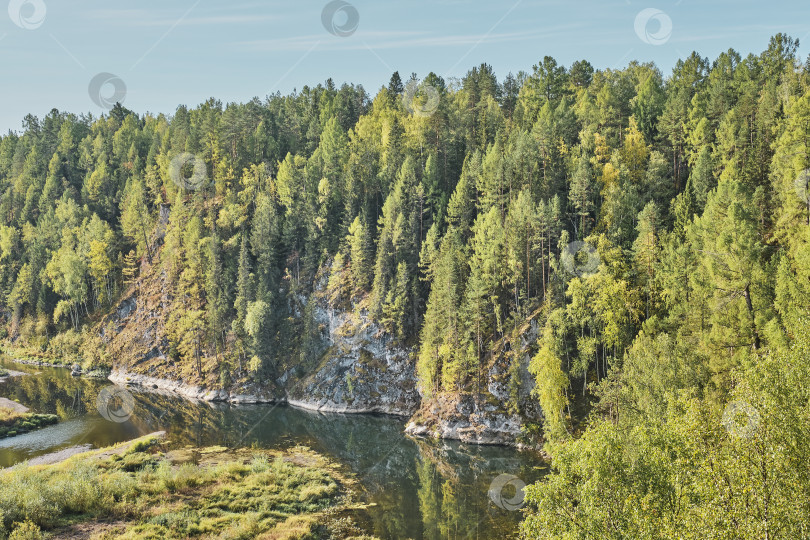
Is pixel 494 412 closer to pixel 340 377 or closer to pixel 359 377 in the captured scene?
pixel 359 377

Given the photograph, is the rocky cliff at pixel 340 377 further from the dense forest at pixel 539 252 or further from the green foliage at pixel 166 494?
the green foliage at pixel 166 494

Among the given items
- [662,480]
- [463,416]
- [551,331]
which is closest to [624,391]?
[551,331]

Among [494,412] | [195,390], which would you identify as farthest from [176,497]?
[195,390]

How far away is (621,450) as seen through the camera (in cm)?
2580

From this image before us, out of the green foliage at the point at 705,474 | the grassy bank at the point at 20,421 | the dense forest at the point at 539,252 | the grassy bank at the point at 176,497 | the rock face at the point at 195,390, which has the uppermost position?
the dense forest at the point at 539,252

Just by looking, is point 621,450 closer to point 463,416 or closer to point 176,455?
point 463,416

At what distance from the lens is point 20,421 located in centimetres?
6869

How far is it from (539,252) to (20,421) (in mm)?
72208

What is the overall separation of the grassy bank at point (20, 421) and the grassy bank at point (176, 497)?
18372 mm

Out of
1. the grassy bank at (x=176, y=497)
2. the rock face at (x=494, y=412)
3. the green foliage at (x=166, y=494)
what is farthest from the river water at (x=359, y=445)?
the green foliage at (x=166, y=494)

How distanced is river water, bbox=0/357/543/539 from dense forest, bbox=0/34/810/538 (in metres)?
6.60

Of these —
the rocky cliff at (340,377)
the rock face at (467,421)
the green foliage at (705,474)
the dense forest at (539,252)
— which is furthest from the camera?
the rocky cliff at (340,377)

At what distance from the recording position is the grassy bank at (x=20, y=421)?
65.9m

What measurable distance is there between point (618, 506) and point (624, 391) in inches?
863
